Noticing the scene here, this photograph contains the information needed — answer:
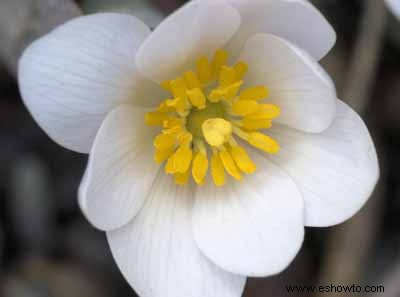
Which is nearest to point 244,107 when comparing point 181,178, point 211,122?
point 211,122

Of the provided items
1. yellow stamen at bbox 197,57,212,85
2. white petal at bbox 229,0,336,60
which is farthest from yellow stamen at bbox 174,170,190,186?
white petal at bbox 229,0,336,60

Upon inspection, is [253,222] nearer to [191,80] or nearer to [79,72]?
[191,80]

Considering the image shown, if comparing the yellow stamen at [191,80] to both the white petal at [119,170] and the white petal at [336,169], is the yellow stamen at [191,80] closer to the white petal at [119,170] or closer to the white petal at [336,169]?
the white petal at [119,170]

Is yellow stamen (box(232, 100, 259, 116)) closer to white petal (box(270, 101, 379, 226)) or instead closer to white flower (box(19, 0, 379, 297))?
white flower (box(19, 0, 379, 297))

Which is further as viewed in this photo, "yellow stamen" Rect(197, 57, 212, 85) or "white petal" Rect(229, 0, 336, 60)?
"yellow stamen" Rect(197, 57, 212, 85)

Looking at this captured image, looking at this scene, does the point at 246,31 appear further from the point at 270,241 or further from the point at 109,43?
the point at 270,241

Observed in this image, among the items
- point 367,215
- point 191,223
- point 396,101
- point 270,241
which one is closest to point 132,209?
point 191,223
